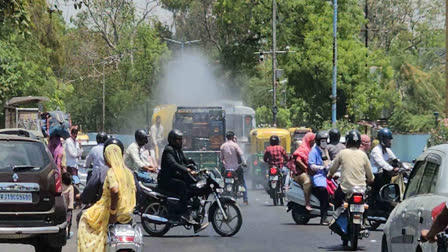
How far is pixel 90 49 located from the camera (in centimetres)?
9031

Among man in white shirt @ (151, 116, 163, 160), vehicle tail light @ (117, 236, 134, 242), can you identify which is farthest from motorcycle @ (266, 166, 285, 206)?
vehicle tail light @ (117, 236, 134, 242)

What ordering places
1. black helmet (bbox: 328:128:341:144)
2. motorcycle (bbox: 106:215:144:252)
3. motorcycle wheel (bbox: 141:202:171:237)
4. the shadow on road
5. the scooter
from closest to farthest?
motorcycle (bbox: 106:215:144:252), the shadow on road, motorcycle wheel (bbox: 141:202:171:237), the scooter, black helmet (bbox: 328:128:341:144)

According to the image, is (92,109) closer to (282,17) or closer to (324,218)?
(282,17)

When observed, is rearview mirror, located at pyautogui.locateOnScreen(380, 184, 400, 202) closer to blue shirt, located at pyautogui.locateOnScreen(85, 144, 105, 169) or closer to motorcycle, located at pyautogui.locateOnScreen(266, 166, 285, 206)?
blue shirt, located at pyautogui.locateOnScreen(85, 144, 105, 169)

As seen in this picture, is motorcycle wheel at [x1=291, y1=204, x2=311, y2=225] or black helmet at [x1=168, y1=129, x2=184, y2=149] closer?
black helmet at [x1=168, y1=129, x2=184, y2=149]

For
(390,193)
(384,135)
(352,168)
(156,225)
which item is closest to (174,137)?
(156,225)

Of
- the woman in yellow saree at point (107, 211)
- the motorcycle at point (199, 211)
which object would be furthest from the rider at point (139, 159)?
the woman in yellow saree at point (107, 211)

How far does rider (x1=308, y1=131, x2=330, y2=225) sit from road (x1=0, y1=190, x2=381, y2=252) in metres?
0.58

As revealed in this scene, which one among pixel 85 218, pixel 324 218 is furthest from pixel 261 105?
pixel 85 218

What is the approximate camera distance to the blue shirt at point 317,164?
791 inches

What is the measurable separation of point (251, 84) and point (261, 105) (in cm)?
185

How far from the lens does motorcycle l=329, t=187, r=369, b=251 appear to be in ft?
51.1

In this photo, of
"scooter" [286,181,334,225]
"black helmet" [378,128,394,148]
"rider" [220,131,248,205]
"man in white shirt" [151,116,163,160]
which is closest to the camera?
"black helmet" [378,128,394,148]

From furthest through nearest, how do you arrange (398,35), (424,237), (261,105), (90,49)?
(90,49) → (261,105) → (398,35) → (424,237)
